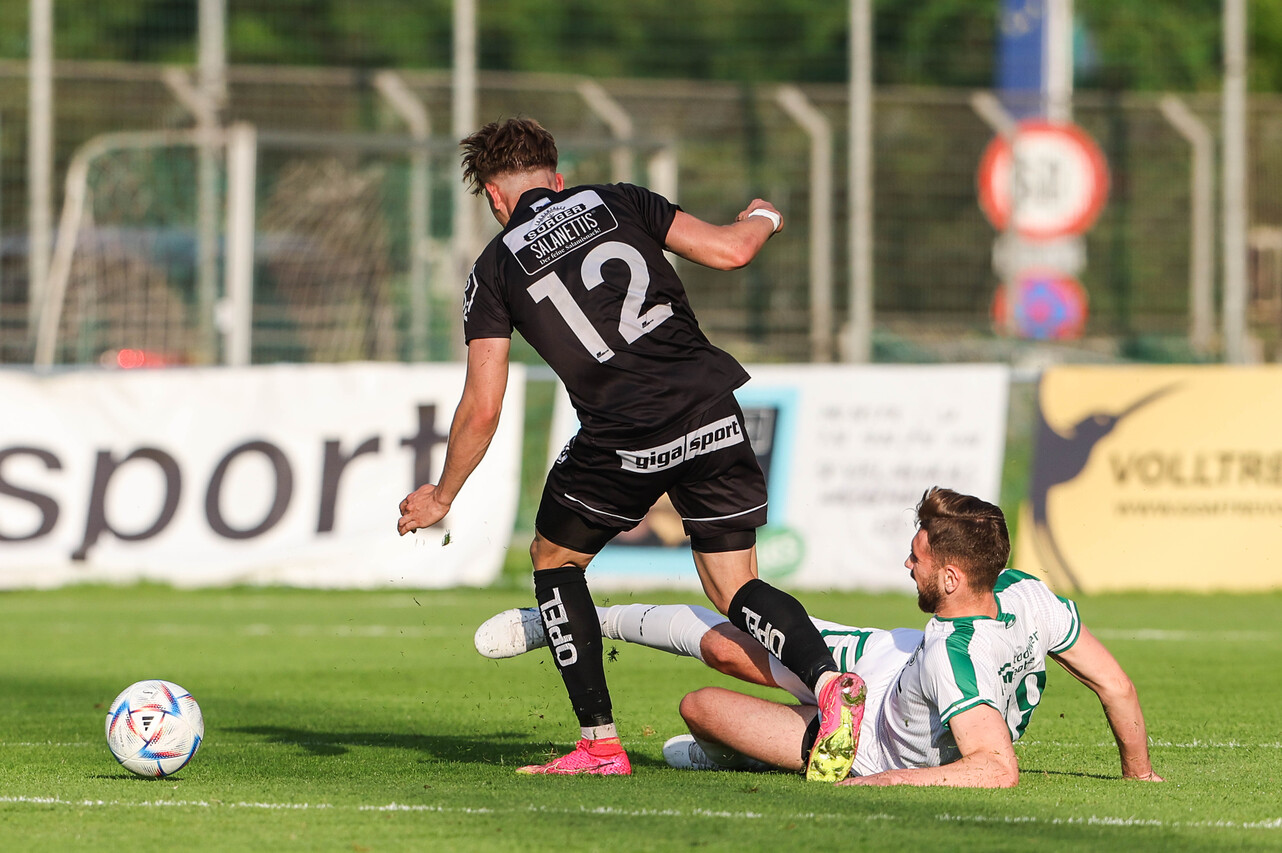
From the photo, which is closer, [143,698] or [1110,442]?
[143,698]

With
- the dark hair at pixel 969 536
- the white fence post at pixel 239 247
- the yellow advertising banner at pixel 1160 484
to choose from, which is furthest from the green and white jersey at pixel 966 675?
the white fence post at pixel 239 247

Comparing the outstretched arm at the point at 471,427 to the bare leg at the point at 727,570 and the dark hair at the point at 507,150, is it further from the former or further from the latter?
the bare leg at the point at 727,570

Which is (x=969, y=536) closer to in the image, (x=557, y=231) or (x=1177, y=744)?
(x=557, y=231)

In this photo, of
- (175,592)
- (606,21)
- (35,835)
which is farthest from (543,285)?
(606,21)

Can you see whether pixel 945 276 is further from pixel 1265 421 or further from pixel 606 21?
pixel 606 21

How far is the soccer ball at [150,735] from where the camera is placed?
5711mm

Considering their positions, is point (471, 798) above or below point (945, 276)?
below

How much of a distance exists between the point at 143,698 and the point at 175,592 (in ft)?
24.3

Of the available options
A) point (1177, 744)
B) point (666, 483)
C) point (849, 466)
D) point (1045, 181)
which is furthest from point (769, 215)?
point (1045, 181)

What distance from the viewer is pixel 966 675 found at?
16.8 feet

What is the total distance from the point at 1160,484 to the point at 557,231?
8.18 m

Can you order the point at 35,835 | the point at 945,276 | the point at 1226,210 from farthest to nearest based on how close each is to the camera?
1. the point at 945,276
2. the point at 1226,210
3. the point at 35,835

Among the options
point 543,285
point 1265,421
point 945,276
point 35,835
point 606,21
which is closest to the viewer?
point 35,835

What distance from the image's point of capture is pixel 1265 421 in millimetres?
12859
